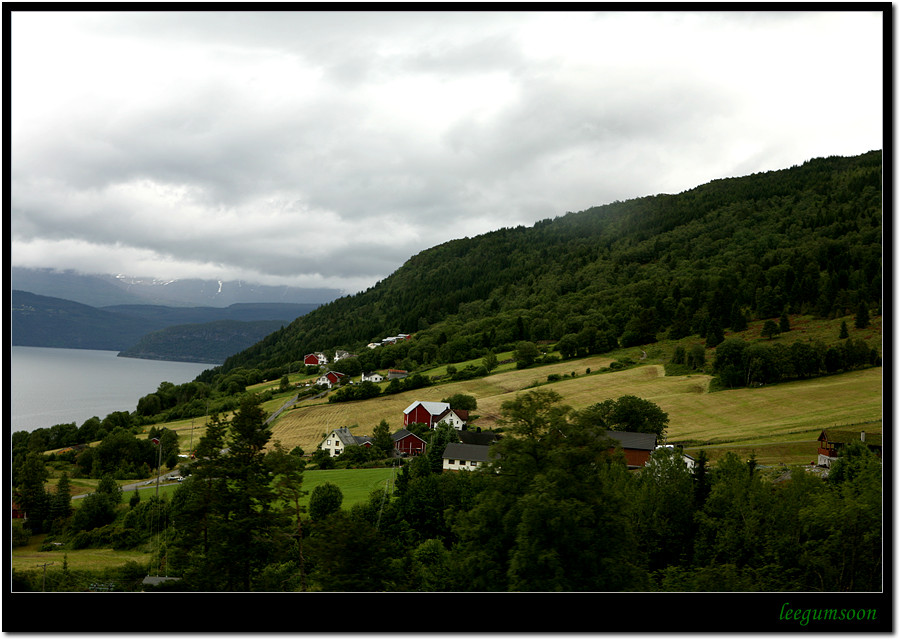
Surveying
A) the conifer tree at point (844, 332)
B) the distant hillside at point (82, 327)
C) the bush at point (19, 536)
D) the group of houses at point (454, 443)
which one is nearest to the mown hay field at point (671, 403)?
the group of houses at point (454, 443)

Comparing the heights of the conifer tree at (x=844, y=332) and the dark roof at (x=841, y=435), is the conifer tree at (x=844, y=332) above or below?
above

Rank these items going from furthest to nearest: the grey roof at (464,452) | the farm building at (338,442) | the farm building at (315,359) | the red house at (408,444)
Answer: the farm building at (315,359) → the red house at (408,444) → the farm building at (338,442) → the grey roof at (464,452)

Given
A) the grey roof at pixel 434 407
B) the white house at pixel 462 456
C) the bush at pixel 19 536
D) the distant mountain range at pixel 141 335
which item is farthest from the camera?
the distant mountain range at pixel 141 335

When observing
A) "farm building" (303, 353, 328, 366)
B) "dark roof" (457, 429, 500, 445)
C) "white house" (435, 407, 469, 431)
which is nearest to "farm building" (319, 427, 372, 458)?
"dark roof" (457, 429, 500, 445)

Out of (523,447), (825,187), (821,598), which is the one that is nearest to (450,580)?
(523,447)

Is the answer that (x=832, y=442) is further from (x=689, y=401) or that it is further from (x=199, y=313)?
Answer: (x=199, y=313)

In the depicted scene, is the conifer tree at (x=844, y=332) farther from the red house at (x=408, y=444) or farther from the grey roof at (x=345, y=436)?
the grey roof at (x=345, y=436)
